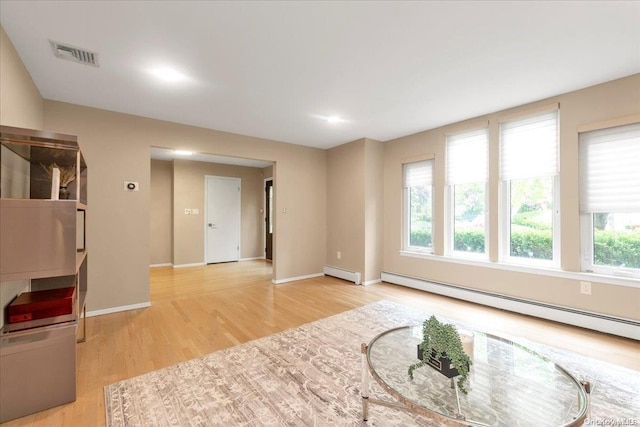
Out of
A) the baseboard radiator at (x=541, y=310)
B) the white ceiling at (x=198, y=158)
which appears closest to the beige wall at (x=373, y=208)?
the baseboard radiator at (x=541, y=310)

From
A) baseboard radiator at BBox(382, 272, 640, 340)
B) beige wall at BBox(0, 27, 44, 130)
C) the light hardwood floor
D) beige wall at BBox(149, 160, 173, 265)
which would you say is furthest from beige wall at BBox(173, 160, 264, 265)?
baseboard radiator at BBox(382, 272, 640, 340)

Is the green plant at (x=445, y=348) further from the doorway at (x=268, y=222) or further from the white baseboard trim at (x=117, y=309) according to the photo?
the doorway at (x=268, y=222)

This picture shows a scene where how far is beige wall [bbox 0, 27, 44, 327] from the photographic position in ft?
6.42

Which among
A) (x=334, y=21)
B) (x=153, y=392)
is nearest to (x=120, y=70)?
(x=334, y=21)

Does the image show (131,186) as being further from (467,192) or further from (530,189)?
(530,189)

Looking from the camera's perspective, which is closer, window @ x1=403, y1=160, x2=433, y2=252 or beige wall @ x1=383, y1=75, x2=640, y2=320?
beige wall @ x1=383, y1=75, x2=640, y2=320

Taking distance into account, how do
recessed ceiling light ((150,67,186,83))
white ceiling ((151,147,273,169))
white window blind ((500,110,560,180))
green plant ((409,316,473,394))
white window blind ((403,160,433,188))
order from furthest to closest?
1. white ceiling ((151,147,273,169))
2. white window blind ((403,160,433,188))
3. white window blind ((500,110,560,180))
4. recessed ceiling light ((150,67,186,83))
5. green plant ((409,316,473,394))

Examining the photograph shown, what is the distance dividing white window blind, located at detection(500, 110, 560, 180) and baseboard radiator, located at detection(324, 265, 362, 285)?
2.67 metres

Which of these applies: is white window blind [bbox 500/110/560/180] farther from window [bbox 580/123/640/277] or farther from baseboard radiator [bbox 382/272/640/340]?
baseboard radiator [bbox 382/272/640/340]

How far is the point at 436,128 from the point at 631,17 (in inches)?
94.7

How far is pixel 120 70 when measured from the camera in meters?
2.49

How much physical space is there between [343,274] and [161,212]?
445 cm

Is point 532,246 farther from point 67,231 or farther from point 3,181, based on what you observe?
point 3,181

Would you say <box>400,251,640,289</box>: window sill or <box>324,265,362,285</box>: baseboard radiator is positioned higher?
<box>400,251,640,289</box>: window sill
